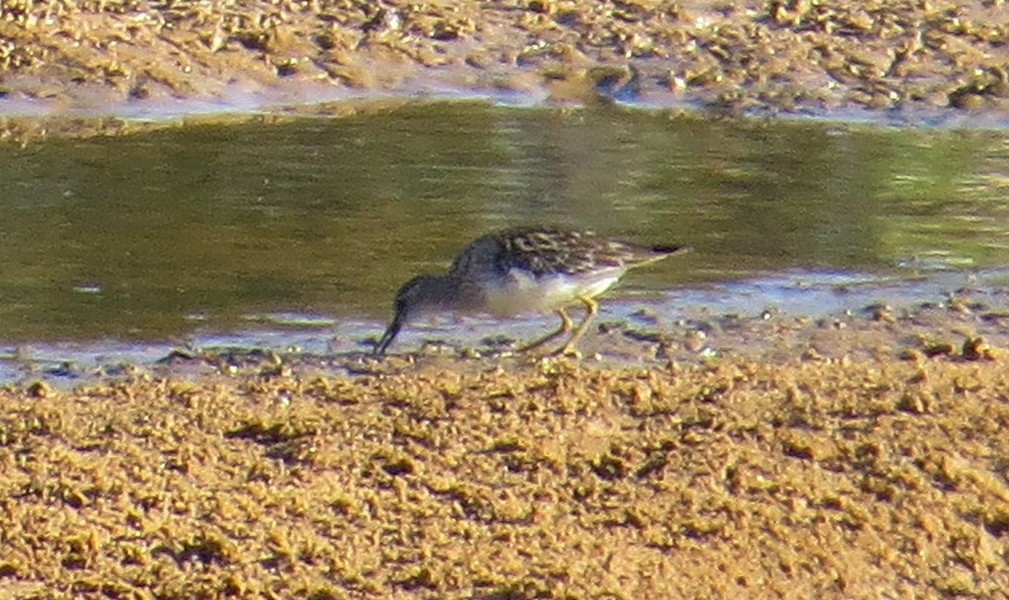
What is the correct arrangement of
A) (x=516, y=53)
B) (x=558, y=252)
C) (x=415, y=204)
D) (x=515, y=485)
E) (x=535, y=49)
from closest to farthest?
(x=515, y=485), (x=558, y=252), (x=415, y=204), (x=516, y=53), (x=535, y=49)

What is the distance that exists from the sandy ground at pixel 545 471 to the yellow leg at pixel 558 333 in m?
0.12

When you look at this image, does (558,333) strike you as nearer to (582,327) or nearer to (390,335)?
(582,327)

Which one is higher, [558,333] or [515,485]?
[515,485]

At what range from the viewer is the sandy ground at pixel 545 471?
667 cm

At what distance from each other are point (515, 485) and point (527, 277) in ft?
7.10

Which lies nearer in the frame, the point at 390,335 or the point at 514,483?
the point at 514,483

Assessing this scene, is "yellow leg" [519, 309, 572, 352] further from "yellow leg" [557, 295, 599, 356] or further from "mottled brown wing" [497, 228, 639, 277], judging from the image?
"mottled brown wing" [497, 228, 639, 277]

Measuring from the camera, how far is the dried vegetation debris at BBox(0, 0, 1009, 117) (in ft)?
47.8

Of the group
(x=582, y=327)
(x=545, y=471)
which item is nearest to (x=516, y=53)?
(x=582, y=327)

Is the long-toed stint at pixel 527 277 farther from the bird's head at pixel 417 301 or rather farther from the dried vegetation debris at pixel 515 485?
the dried vegetation debris at pixel 515 485

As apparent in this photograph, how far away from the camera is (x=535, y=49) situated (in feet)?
51.4

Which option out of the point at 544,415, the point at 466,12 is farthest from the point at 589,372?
the point at 466,12

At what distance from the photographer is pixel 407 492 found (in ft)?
23.7

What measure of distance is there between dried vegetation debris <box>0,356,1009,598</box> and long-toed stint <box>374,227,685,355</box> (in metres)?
0.77
